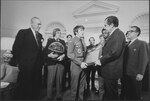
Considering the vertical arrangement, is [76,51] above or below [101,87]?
above

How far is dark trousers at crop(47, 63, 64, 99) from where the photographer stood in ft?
4.64

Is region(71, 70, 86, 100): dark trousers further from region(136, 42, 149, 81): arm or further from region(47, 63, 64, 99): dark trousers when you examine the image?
region(136, 42, 149, 81): arm

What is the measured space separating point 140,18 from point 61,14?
777 millimetres

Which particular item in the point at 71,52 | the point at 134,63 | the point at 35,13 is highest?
the point at 35,13

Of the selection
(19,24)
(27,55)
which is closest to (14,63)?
(27,55)

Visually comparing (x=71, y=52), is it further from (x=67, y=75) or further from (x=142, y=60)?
(x=142, y=60)

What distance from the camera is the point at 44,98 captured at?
142 centimetres

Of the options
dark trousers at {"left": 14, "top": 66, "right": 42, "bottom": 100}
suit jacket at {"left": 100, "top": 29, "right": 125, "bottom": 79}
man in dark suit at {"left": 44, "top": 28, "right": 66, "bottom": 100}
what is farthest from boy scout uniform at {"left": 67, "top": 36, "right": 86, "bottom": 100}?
dark trousers at {"left": 14, "top": 66, "right": 42, "bottom": 100}

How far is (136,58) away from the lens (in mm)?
1290

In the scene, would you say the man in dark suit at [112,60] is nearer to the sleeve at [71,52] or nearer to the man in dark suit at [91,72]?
the man in dark suit at [91,72]

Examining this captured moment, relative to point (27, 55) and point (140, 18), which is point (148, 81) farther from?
point (27, 55)

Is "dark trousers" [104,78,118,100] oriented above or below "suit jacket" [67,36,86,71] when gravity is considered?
below

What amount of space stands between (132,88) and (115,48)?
457 millimetres

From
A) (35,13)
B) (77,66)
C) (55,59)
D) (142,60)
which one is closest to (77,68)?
(77,66)
